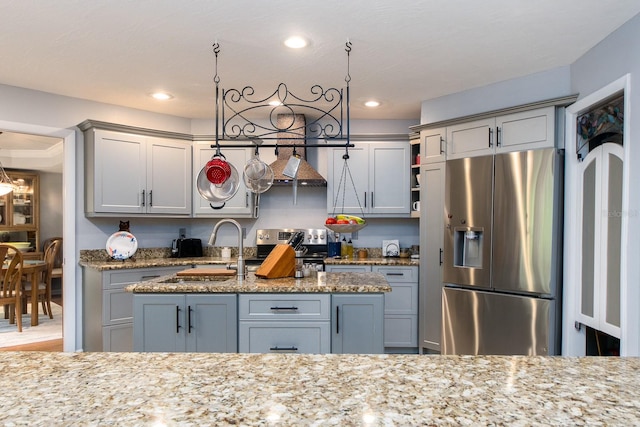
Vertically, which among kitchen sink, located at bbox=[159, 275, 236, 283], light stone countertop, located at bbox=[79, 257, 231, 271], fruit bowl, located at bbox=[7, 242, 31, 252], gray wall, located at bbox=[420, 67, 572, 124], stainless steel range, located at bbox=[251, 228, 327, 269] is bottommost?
fruit bowl, located at bbox=[7, 242, 31, 252]

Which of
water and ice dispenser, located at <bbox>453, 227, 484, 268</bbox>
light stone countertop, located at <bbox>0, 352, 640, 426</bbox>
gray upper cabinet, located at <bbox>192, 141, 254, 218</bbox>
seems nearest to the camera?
light stone countertop, located at <bbox>0, 352, 640, 426</bbox>

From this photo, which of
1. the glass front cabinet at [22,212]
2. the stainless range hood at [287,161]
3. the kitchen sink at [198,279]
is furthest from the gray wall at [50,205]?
the kitchen sink at [198,279]

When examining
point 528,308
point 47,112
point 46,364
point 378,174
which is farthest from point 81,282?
point 528,308

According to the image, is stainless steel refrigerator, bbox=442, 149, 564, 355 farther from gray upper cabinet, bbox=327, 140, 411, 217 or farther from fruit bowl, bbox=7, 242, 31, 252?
fruit bowl, bbox=7, 242, 31, 252

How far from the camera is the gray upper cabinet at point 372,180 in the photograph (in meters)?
4.32

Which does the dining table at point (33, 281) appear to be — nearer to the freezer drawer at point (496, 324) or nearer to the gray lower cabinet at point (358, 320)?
the gray lower cabinet at point (358, 320)

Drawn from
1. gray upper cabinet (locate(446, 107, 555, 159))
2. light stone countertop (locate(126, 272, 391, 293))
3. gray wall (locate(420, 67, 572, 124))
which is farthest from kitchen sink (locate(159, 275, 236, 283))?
gray wall (locate(420, 67, 572, 124))

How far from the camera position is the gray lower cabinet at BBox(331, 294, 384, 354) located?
2.38 m

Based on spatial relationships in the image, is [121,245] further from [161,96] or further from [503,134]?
[503,134]

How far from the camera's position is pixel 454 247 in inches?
139

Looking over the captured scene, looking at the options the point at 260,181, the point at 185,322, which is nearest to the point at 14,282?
the point at 185,322

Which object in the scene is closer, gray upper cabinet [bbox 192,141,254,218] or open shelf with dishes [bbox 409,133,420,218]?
open shelf with dishes [bbox 409,133,420,218]

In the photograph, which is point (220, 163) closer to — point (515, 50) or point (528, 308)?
point (515, 50)

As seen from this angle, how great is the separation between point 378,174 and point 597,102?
2.05 metres
